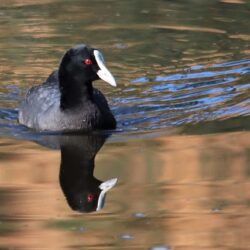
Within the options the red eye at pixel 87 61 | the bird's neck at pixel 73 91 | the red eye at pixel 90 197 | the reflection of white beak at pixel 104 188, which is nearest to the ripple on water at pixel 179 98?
the bird's neck at pixel 73 91

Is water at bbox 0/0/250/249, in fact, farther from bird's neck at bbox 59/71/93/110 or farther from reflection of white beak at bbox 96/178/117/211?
bird's neck at bbox 59/71/93/110

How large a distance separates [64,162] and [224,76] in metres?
3.31

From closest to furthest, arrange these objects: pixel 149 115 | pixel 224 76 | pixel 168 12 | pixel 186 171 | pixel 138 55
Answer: pixel 186 171, pixel 149 115, pixel 224 76, pixel 138 55, pixel 168 12

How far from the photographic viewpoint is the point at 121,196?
7270mm

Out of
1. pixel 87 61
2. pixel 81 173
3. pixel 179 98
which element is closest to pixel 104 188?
pixel 81 173

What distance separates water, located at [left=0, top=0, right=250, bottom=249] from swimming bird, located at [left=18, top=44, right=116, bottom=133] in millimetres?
179

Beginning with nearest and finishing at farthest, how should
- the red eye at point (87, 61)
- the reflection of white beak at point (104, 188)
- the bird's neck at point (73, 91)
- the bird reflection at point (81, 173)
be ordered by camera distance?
1. the reflection of white beak at point (104, 188)
2. the bird reflection at point (81, 173)
3. the red eye at point (87, 61)
4. the bird's neck at point (73, 91)

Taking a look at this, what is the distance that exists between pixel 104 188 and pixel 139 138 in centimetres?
149

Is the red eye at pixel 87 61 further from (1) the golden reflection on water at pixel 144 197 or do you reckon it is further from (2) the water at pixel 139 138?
(1) the golden reflection on water at pixel 144 197

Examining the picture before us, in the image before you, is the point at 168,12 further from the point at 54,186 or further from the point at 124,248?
the point at 124,248

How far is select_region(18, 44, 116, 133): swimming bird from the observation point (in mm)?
9312

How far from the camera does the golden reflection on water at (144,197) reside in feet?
21.3

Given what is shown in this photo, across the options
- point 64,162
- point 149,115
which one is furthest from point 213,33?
point 64,162

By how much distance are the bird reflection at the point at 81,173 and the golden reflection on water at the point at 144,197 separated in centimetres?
A: 7
